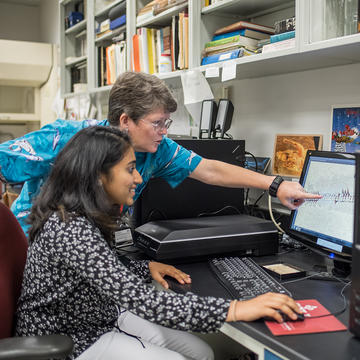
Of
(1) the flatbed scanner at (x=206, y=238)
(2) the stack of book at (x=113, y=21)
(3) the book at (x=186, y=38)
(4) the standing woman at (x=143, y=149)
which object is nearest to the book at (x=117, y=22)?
(2) the stack of book at (x=113, y=21)

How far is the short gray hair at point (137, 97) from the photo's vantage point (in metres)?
1.43

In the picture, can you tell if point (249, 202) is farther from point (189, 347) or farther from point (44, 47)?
point (44, 47)

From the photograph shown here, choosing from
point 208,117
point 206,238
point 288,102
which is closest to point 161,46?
point 208,117

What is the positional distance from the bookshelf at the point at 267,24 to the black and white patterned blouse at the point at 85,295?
822mm

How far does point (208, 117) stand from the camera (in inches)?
74.9

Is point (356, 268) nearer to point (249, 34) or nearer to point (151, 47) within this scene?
point (249, 34)

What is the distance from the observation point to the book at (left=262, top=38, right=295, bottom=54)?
1.37 m

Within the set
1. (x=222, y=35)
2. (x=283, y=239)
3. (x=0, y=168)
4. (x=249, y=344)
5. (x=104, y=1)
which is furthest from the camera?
(x=104, y=1)

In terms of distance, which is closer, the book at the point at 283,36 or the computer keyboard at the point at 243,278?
the computer keyboard at the point at 243,278

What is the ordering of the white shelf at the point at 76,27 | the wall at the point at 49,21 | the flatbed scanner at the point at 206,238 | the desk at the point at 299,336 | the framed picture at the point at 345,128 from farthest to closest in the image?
the wall at the point at 49,21 < the white shelf at the point at 76,27 < the framed picture at the point at 345,128 < the flatbed scanner at the point at 206,238 < the desk at the point at 299,336

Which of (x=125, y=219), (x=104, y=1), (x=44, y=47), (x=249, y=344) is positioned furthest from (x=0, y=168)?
(x=44, y=47)

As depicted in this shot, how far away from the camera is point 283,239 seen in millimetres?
1622

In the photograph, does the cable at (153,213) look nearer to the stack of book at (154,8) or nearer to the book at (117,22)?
the stack of book at (154,8)

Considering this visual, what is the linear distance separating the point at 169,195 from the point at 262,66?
61 cm
